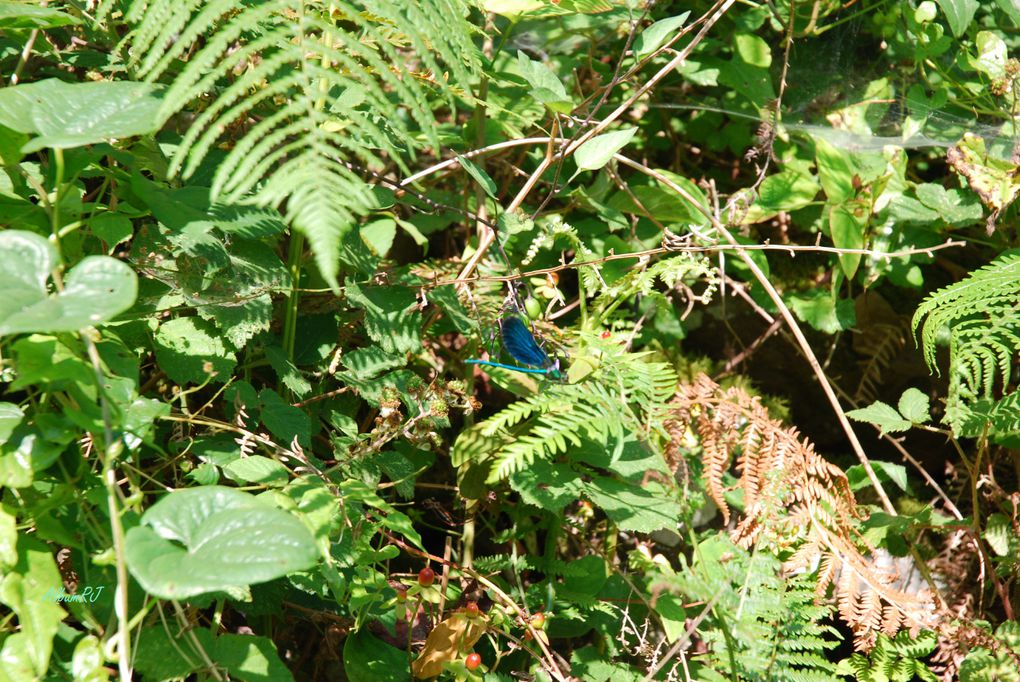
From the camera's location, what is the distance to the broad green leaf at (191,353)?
1313mm

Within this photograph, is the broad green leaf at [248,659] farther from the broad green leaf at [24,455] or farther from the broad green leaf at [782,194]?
the broad green leaf at [782,194]

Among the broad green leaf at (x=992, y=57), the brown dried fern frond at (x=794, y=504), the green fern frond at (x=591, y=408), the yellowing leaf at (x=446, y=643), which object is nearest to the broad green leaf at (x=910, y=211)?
the broad green leaf at (x=992, y=57)

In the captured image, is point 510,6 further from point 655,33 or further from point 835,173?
point 835,173

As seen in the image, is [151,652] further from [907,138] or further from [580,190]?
[907,138]

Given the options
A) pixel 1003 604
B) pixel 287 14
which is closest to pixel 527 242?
pixel 287 14

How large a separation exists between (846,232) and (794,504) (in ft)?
2.15

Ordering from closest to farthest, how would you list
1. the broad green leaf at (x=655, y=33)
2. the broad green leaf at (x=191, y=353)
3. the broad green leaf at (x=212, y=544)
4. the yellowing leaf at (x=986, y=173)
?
the broad green leaf at (x=212, y=544), the broad green leaf at (x=191, y=353), the broad green leaf at (x=655, y=33), the yellowing leaf at (x=986, y=173)

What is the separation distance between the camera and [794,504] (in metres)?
1.73

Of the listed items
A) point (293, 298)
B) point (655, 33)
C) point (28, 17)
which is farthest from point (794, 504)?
point (28, 17)

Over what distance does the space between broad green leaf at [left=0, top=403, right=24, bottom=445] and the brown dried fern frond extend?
3.67 ft

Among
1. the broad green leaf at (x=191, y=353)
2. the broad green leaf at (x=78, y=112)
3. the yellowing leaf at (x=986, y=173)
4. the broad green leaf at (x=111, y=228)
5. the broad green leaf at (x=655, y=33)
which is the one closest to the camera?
the broad green leaf at (x=78, y=112)

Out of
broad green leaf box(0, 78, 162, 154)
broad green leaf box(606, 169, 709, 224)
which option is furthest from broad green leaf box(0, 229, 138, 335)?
broad green leaf box(606, 169, 709, 224)

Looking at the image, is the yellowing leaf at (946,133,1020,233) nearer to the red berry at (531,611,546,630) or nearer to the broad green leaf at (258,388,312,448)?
the red berry at (531,611,546,630)

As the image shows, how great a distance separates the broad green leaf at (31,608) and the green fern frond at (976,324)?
1.46 meters
